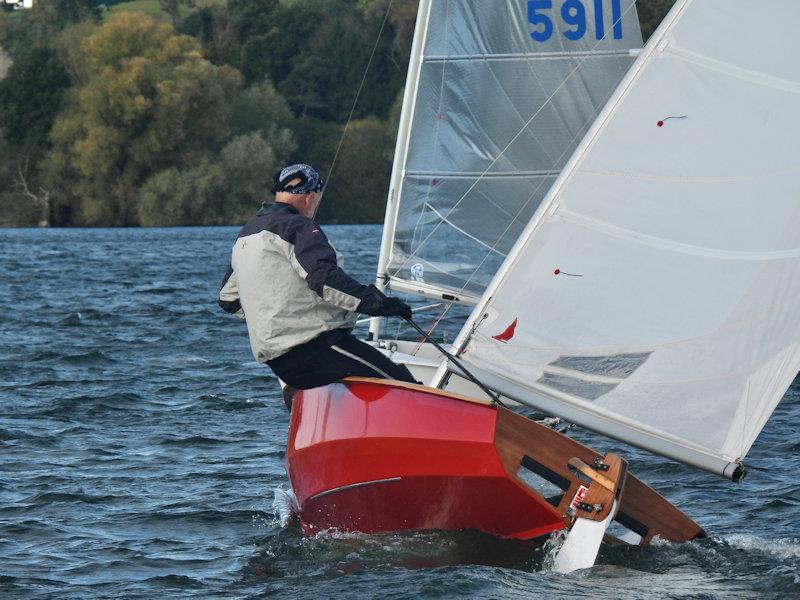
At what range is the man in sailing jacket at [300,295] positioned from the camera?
6.78 meters

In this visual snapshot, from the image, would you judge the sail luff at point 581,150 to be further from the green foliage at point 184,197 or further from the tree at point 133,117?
the tree at point 133,117

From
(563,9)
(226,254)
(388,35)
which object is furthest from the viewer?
(388,35)

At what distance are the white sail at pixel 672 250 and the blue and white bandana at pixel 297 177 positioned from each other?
104 cm

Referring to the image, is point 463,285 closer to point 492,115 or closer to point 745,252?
point 492,115

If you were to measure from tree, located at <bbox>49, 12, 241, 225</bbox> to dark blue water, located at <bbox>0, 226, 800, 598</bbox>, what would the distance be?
113 ft

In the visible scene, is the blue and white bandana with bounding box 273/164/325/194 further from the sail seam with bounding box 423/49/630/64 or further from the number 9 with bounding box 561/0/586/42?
the number 9 with bounding box 561/0/586/42

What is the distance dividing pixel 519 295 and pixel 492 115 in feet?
18.2

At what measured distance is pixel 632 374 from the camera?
23.0 ft

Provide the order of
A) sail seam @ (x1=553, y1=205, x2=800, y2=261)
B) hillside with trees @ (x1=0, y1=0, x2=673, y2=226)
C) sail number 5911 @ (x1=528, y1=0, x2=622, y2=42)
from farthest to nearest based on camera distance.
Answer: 1. hillside with trees @ (x1=0, y1=0, x2=673, y2=226)
2. sail number 5911 @ (x1=528, y1=0, x2=622, y2=42)
3. sail seam @ (x1=553, y1=205, x2=800, y2=261)

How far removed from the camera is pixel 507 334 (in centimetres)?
706

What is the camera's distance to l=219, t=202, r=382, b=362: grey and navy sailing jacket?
22.3 ft

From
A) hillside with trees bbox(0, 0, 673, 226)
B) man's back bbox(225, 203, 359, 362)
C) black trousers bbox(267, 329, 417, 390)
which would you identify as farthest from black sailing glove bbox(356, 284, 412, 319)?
hillside with trees bbox(0, 0, 673, 226)

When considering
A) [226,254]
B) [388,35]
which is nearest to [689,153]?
[226,254]

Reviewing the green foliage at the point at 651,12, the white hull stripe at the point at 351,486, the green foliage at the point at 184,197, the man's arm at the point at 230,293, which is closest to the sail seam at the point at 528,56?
the man's arm at the point at 230,293
